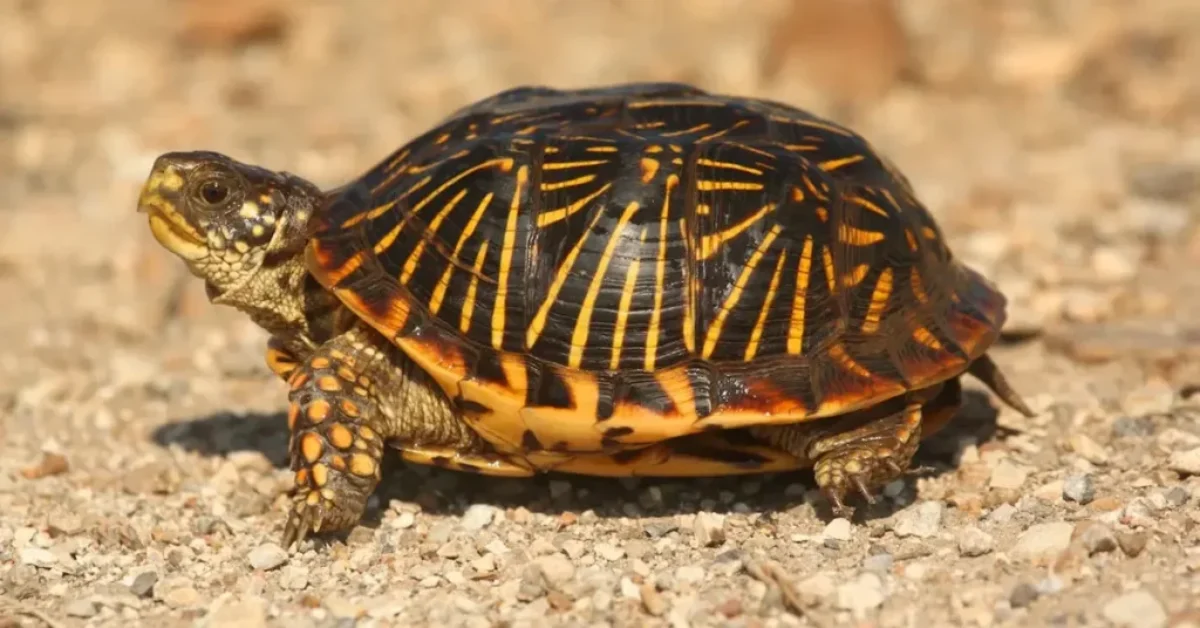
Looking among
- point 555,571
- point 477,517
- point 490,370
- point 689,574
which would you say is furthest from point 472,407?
point 689,574

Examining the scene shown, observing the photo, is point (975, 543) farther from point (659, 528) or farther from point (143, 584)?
point (143, 584)

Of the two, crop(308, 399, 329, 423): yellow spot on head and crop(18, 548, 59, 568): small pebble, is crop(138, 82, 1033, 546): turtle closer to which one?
crop(308, 399, 329, 423): yellow spot on head

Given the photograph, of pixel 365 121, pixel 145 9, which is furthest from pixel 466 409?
pixel 145 9

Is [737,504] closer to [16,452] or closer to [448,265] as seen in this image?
[448,265]

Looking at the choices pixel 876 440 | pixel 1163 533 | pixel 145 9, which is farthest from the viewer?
pixel 145 9

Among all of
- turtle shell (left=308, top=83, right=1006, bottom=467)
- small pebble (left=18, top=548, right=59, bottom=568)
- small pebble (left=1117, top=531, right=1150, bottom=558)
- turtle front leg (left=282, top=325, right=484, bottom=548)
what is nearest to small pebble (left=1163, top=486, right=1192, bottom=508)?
small pebble (left=1117, top=531, right=1150, bottom=558)

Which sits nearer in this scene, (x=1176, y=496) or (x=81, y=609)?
(x=81, y=609)
